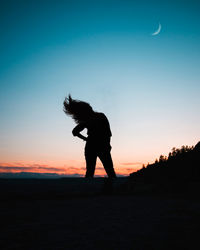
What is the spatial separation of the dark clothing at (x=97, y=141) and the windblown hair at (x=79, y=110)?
0.12 metres

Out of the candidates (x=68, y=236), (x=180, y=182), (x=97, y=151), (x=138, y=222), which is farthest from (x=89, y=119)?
(x=68, y=236)

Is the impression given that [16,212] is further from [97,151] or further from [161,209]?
[97,151]

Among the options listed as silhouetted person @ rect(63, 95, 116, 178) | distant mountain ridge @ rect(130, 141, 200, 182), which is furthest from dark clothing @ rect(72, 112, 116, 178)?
distant mountain ridge @ rect(130, 141, 200, 182)

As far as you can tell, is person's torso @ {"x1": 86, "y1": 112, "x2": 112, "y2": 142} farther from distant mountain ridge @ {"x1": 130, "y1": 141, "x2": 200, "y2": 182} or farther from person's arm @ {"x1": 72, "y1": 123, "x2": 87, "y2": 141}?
distant mountain ridge @ {"x1": 130, "y1": 141, "x2": 200, "y2": 182}

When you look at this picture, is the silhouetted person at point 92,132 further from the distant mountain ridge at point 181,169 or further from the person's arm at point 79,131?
the distant mountain ridge at point 181,169

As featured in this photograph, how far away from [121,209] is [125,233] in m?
1.05

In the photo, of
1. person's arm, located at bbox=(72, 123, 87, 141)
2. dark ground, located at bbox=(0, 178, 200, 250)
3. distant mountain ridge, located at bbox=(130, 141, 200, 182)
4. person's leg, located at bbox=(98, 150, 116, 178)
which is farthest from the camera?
distant mountain ridge, located at bbox=(130, 141, 200, 182)

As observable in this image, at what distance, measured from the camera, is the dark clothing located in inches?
209

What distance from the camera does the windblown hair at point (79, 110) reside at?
5480 mm

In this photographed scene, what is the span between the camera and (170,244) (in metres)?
1.52

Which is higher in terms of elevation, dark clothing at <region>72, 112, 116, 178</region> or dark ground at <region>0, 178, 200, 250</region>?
dark clothing at <region>72, 112, 116, 178</region>

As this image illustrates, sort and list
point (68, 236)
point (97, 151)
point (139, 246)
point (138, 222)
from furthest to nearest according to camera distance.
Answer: point (97, 151)
point (138, 222)
point (68, 236)
point (139, 246)

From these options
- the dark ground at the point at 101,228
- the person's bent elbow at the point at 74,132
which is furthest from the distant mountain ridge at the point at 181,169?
the dark ground at the point at 101,228

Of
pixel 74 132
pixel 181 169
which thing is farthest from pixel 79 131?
pixel 181 169
